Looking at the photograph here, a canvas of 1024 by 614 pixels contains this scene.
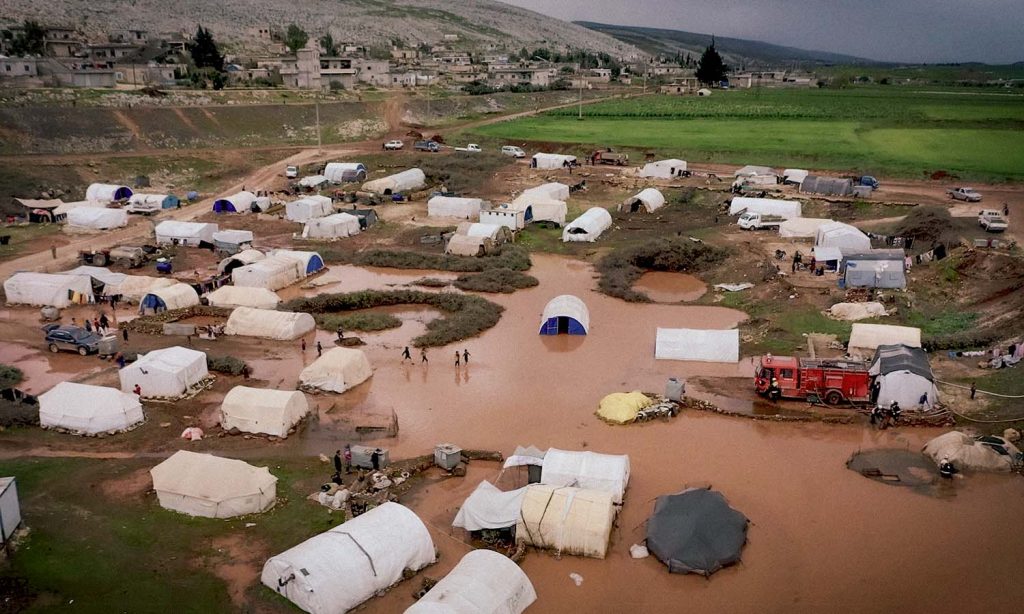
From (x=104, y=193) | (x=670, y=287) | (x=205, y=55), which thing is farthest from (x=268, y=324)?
(x=205, y=55)

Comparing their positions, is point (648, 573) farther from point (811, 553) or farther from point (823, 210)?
point (823, 210)

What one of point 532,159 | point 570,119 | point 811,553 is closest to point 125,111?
point 532,159

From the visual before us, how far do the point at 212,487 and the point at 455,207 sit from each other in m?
36.0

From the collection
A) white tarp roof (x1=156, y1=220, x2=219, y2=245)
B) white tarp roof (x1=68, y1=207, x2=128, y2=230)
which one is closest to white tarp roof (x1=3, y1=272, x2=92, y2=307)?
white tarp roof (x1=156, y1=220, x2=219, y2=245)

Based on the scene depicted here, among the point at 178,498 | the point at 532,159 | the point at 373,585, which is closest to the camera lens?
the point at 373,585

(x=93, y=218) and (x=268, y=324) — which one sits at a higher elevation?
(x=93, y=218)

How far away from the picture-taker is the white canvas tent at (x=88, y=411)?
74.2ft

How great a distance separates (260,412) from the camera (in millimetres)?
22766

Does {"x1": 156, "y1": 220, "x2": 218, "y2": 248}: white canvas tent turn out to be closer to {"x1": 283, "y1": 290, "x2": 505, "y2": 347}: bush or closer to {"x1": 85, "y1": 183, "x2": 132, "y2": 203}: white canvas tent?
{"x1": 85, "y1": 183, "x2": 132, "y2": 203}: white canvas tent

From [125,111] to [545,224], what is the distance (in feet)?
152

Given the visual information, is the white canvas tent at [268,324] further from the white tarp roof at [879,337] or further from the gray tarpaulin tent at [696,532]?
the white tarp roof at [879,337]

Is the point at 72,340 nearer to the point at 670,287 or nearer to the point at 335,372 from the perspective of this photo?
the point at 335,372

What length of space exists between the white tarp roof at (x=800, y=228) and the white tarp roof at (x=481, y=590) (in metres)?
34.4

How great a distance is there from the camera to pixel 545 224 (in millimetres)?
50250
